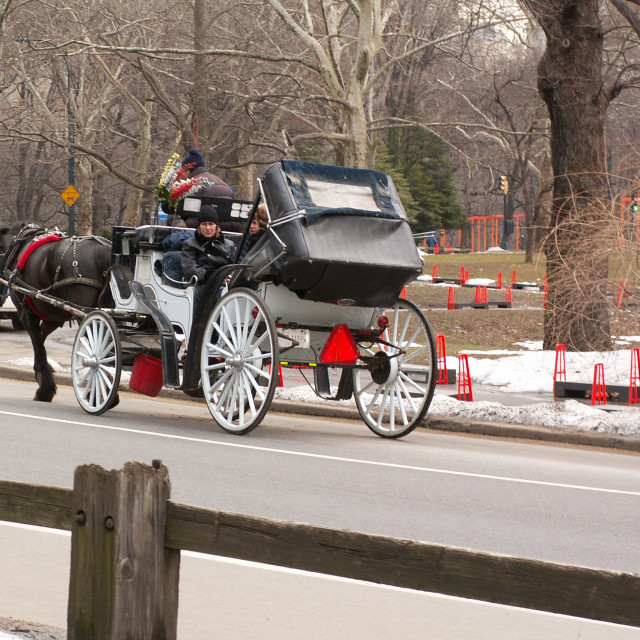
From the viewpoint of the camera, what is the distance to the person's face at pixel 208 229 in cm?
1127

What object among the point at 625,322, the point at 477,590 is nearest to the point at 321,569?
the point at 477,590

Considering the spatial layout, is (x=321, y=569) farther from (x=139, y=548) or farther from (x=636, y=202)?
(x=636, y=202)

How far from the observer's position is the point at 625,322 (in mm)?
14062

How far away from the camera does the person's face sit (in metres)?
11.3

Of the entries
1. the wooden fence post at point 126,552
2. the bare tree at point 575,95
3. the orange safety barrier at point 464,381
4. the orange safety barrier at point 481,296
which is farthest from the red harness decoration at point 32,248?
the orange safety barrier at point 481,296

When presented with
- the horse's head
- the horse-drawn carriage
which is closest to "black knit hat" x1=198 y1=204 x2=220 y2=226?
the horse-drawn carriage

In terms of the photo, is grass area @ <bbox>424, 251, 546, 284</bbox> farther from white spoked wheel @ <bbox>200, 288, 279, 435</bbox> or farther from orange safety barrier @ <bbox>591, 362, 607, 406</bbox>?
white spoked wheel @ <bbox>200, 288, 279, 435</bbox>

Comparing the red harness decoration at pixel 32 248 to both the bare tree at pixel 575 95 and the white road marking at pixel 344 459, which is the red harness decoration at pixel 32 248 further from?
the bare tree at pixel 575 95

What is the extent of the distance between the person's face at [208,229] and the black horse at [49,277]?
70.8 inches

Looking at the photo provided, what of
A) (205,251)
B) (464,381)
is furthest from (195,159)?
(464,381)

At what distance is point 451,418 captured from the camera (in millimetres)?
12695

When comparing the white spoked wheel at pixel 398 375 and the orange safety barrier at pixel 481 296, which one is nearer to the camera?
the white spoked wheel at pixel 398 375

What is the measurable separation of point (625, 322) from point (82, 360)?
21.5 feet

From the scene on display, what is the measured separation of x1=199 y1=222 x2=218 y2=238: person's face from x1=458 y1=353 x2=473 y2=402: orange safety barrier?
13.4 ft
